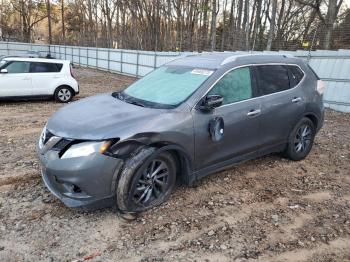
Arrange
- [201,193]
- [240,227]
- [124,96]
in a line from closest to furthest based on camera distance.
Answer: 1. [240,227]
2. [201,193]
3. [124,96]

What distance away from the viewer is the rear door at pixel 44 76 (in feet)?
33.0

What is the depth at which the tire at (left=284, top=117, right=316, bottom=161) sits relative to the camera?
5.11m

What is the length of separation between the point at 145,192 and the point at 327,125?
6.05 meters

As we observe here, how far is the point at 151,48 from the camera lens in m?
25.2

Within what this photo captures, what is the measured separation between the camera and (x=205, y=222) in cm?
354

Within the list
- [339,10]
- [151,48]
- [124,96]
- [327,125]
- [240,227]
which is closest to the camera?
[240,227]

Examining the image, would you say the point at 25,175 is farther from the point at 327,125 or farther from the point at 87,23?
the point at 87,23

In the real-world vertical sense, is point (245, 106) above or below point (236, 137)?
above

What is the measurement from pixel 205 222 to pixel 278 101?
2.12 meters

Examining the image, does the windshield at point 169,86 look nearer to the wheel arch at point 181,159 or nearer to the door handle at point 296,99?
the wheel arch at point 181,159

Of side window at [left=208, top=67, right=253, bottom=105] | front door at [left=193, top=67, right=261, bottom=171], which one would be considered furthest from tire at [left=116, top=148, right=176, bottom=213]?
side window at [left=208, top=67, right=253, bottom=105]

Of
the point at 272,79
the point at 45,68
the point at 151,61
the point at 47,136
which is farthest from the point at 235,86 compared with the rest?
the point at 151,61

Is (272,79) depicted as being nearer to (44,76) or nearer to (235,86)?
(235,86)

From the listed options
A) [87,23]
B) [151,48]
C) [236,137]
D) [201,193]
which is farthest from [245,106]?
[87,23]
